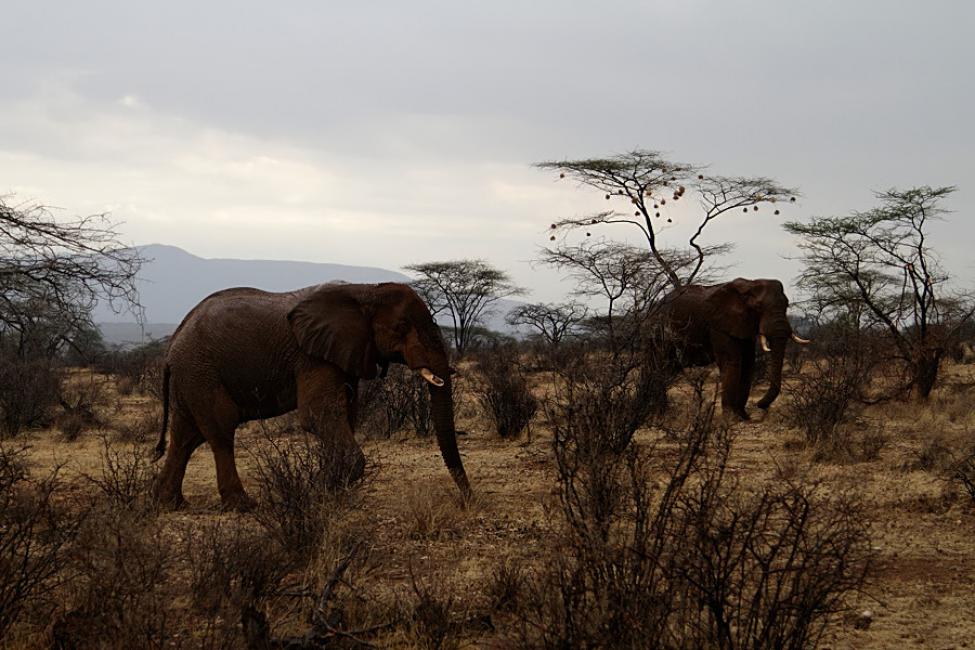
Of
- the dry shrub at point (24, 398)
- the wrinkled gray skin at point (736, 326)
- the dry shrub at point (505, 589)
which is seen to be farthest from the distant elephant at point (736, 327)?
the dry shrub at point (24, 398)

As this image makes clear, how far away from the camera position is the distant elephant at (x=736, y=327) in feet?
44.2

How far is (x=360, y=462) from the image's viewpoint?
7230 millimetres

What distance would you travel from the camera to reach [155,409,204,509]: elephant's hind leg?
799 cm

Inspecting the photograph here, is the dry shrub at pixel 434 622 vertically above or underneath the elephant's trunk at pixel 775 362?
underneath

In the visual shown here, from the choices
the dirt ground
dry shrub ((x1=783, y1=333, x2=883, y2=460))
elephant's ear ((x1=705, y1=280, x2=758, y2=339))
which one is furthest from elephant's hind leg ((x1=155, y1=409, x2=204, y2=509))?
elephant's ear ((x1=705, y1=280, x2=758, y2=339))

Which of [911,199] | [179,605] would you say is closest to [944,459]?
[179,605]

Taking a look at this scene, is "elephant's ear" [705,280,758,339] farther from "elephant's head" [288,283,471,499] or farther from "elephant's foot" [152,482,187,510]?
"elephant's foot" [152,482,187,510]

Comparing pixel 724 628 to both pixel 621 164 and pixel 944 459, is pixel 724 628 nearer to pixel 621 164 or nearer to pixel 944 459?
pixel 944 459

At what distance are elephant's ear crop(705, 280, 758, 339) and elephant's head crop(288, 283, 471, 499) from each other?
7.23m

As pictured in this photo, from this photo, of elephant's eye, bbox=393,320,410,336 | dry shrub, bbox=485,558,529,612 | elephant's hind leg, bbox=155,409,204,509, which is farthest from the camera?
elephant's hind leg, bbox=155,409,204,509

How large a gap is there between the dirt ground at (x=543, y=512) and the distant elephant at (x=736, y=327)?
93 cm

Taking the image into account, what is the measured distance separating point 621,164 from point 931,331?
10640 mm

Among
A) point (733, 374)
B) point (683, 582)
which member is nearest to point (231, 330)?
point (683, 582)

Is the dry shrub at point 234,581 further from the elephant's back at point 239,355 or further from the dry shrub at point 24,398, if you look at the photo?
the dry shrub at point 24,398
